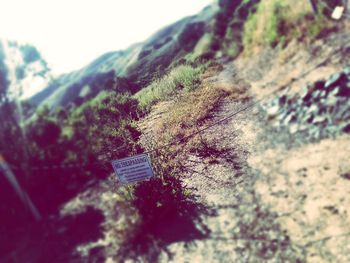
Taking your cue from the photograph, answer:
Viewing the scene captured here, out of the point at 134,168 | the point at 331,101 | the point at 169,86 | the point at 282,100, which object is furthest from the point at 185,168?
the point at 282,100

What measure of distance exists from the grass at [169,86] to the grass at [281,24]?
30.2ft

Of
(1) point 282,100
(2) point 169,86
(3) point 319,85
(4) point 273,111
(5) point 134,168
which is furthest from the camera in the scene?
(1) point 282,100

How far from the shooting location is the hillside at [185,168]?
17.7ft

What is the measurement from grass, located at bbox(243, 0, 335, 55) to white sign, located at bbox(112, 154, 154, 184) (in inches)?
418

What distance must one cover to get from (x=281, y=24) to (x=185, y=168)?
1157cm

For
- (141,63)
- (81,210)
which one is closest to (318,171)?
(141,63)

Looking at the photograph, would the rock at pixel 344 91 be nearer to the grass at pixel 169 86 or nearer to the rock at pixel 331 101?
the rock at pixel 331 101

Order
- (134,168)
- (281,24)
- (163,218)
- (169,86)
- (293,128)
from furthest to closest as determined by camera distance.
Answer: (281,24)
(293,128)
(163,218)
(169,86)
(134,168)

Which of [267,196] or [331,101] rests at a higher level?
[331,101]

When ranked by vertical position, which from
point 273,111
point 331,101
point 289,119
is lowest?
point 289,119

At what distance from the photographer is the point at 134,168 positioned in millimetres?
5074

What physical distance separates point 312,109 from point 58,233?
7.40 metres

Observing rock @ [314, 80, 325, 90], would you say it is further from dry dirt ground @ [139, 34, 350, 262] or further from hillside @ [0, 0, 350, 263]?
dry dirt ground @ [139, 34, 350, 262]

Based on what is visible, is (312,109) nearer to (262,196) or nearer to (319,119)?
(319,119)
